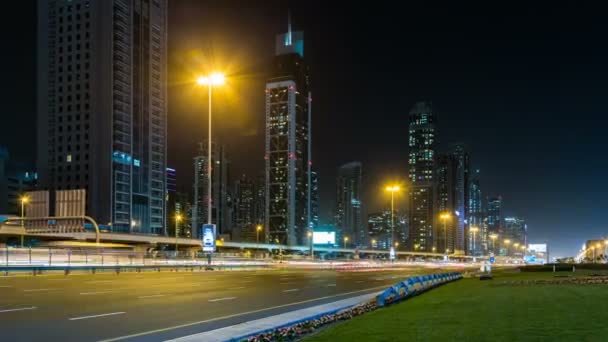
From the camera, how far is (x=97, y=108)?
479 feet

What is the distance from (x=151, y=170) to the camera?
157m

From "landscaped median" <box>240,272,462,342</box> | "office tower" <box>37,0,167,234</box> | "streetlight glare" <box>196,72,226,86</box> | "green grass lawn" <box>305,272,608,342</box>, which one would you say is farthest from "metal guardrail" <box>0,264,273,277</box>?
"office tower" <box>37,0,167,234</box>

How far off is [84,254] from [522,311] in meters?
40.7

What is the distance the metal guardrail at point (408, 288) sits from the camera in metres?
19.4

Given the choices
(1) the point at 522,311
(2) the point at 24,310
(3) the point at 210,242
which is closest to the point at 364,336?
(1) the point at 522,311

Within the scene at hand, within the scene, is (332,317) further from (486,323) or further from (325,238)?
(325,238)

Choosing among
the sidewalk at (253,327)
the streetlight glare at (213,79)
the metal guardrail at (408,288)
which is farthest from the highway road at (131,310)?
the streetlight glare at (213,79)

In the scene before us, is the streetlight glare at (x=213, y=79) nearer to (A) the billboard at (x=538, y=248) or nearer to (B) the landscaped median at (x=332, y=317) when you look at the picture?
(B) the landscaped median at (x=332, y=317)

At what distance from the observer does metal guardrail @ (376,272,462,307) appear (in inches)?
763

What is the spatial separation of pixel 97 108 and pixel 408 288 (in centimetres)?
13725

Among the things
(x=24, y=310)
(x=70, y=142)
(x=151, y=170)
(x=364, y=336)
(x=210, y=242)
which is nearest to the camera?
(x=364, y=336)

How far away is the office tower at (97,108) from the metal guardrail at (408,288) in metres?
121

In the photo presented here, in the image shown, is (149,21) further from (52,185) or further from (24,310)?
(24,310)

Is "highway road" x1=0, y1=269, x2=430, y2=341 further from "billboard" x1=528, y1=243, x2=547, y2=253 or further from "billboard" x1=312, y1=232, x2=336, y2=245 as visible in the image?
"billboard" x1=528, y1=243, x2=547, y2=253
